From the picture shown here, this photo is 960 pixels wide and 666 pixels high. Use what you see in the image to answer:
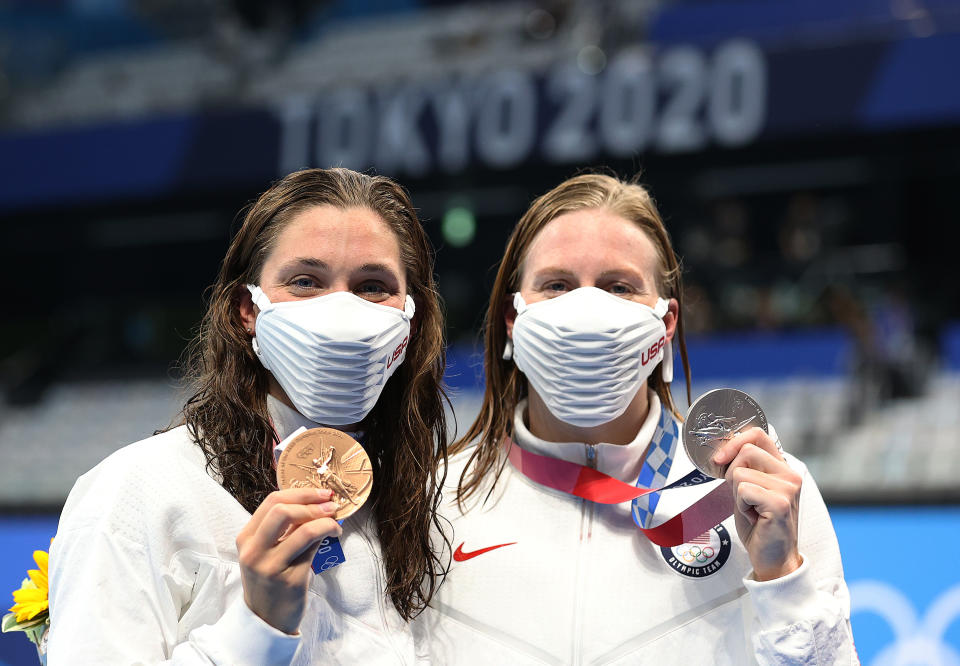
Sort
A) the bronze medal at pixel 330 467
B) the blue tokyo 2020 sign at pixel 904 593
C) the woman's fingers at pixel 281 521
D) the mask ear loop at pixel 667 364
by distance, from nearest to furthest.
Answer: the woman's fingers at pixel 281 521 < the bronze medal at pixel 330 467 < the mask ear loop at pixel 667 364 < the blue tokyo 2020 sign at pixel 904 593

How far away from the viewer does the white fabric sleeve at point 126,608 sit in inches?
72.5

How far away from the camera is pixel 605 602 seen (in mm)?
2387

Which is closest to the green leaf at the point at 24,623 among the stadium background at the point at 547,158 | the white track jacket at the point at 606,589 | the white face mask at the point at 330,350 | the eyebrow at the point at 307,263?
the white face mask at the point at 330,350

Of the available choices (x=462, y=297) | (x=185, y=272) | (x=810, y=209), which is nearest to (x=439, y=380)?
(x=810, y=209)

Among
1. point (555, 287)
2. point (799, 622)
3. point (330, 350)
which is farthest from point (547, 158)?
→ point (799, 622)

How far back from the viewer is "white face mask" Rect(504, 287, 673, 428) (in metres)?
2.49

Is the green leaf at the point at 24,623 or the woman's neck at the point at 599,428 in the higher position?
the woman's neck at the point at 599,428

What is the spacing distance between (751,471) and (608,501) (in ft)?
1.52

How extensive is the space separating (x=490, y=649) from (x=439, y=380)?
0.67m

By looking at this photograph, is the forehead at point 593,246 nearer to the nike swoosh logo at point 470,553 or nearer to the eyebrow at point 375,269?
the eyebrow at point 375,269

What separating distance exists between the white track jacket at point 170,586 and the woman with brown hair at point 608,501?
1.07ft

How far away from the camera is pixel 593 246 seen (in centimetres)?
263

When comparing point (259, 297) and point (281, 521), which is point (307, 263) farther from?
point (281, 521)

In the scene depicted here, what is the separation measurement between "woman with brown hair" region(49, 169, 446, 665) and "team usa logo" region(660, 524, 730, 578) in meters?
0.57
